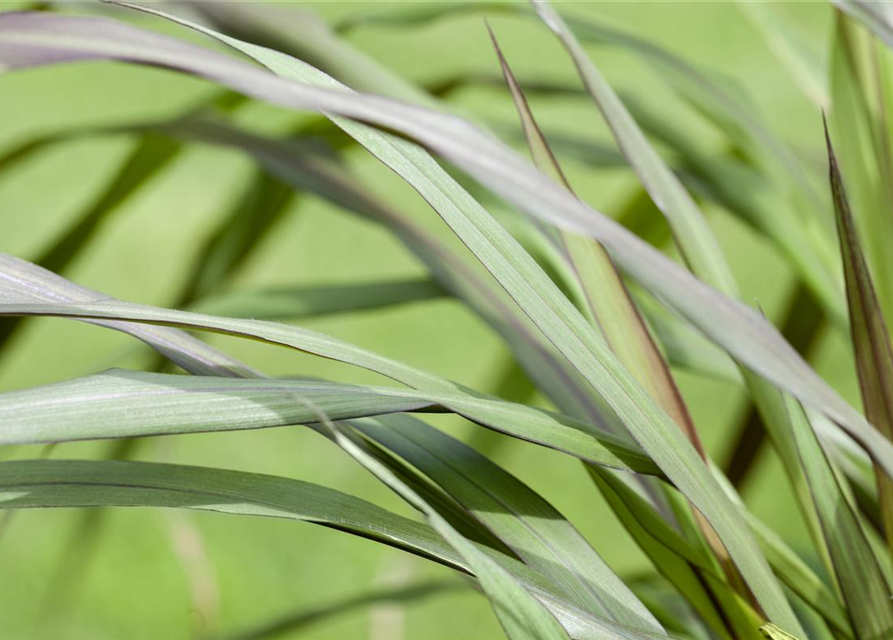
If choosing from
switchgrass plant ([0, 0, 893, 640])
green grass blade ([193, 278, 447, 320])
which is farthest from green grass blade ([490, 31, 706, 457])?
green grass blade ([193, 278, 447, 320])

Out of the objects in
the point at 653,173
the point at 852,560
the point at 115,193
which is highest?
the point at 115,193

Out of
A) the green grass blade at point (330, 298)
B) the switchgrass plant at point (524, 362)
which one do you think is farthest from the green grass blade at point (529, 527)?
the green grass blade at point (330, 298)

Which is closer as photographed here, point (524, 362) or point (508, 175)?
point (508, 175)

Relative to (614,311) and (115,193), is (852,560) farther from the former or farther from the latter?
(115,193)

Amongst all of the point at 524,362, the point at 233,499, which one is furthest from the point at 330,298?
the point at 233,499

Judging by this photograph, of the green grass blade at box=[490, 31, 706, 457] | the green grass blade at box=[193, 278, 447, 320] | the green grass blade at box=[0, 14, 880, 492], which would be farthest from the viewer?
the green grass blade at box=[193, 278, 447, 320]

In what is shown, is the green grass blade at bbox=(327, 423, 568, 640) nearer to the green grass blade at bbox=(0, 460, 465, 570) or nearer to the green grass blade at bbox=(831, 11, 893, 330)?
the green grass blade at bbox=(0, 460, 465, 570)

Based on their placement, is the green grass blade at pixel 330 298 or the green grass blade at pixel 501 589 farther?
the green grass blade at pixel 330 298

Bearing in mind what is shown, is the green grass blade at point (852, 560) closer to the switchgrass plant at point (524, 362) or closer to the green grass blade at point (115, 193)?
the switchgrass plant at point (524, 362)

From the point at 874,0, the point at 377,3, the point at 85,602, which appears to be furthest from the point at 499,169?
the point at 377,3
